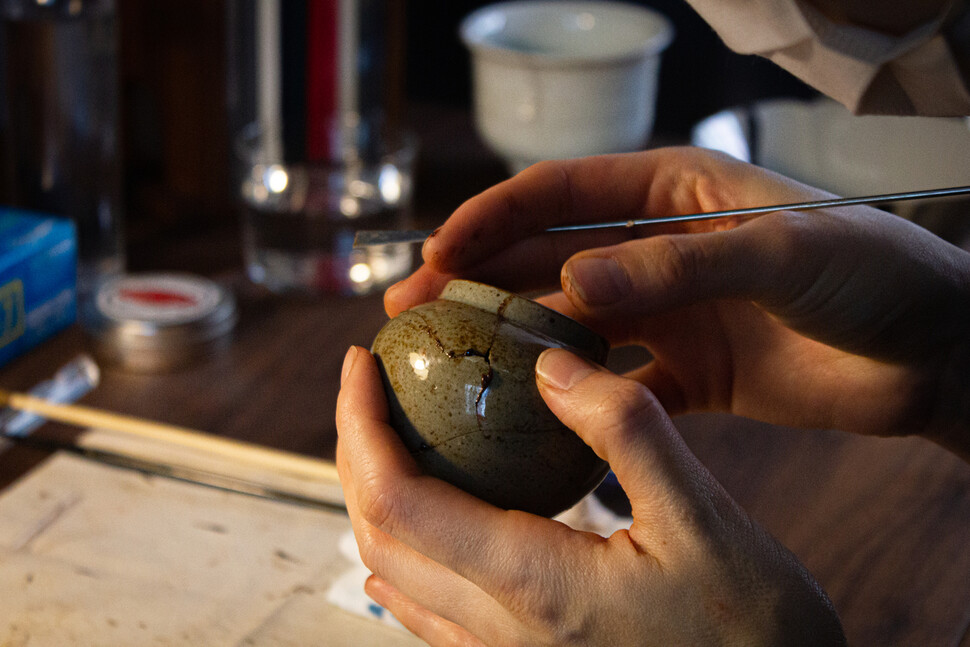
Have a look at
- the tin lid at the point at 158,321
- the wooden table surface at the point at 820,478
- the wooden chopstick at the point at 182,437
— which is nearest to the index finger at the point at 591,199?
the wooden table surface at the point at 820,478

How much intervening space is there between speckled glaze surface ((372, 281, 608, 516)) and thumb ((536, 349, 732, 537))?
0.06 ft

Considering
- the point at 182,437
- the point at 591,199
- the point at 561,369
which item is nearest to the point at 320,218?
the point at 182,437

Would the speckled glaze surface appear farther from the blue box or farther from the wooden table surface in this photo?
the blue box

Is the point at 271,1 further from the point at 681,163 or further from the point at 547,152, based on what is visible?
the point at 681,163

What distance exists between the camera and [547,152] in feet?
2.88

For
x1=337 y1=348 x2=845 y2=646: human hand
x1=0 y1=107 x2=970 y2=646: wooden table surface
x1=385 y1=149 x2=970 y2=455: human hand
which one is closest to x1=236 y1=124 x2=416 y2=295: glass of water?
x1=0 y1=107 x2=970 y2=646: wooden table surface

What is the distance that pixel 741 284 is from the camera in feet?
1.28

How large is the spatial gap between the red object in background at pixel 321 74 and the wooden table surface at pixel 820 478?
0.26 metres

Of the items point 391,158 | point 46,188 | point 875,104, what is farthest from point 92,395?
point 875,104

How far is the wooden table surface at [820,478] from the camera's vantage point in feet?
1.49

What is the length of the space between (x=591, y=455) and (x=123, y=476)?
1.11 feet

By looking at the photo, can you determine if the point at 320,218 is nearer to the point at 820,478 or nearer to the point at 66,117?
the point at 66,117

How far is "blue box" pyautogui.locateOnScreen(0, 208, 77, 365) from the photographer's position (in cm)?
67

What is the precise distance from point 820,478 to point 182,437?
0.40 meters
